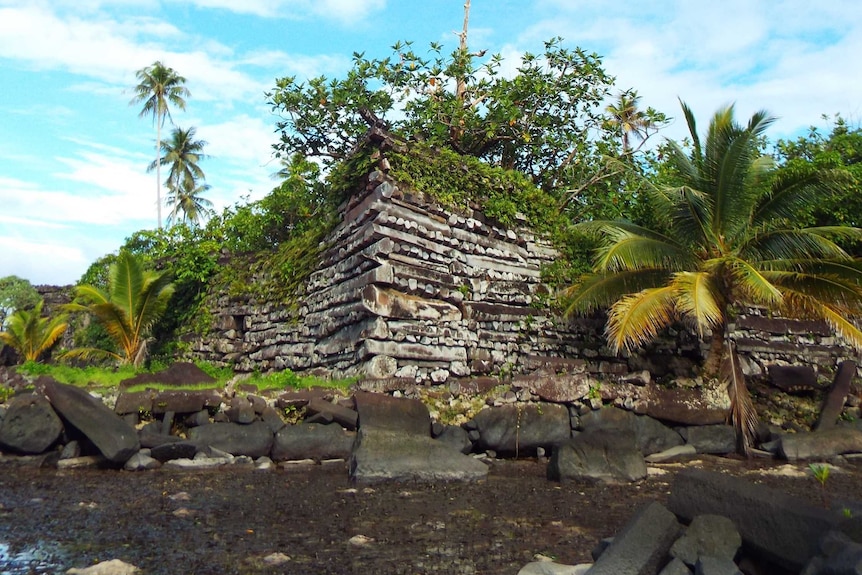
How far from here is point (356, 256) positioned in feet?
35.9

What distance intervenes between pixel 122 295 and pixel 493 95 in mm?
10981

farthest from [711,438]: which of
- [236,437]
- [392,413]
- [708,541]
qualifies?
[236,437]

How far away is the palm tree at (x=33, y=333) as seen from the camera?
22.8 metres

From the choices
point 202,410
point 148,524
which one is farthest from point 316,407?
point 148,524

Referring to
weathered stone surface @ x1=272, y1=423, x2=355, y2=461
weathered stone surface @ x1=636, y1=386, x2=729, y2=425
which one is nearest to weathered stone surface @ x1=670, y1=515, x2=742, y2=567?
weathered stone surface @ x1=272, y1=423, x2=355, y2=461

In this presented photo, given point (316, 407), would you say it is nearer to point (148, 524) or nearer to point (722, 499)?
point (148, 524)

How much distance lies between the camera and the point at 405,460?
784 cm

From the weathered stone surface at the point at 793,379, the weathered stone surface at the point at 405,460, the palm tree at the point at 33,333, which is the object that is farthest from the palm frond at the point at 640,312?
the palm tree at the point at 33,333

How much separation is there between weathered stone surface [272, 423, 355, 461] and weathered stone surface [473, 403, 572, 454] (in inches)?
83.7

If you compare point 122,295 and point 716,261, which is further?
point 122,295

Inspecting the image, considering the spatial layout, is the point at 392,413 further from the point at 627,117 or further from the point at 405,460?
the point at 627,117

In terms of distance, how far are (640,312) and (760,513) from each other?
6226mm

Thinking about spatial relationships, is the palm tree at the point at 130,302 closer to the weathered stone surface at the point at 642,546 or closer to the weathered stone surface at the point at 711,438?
the weathered stone surface at the point at 711,438

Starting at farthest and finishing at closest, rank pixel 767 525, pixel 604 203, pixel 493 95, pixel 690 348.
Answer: pixel 493 95
pixel 604 203
pixel 690 348
pixel 767 525
